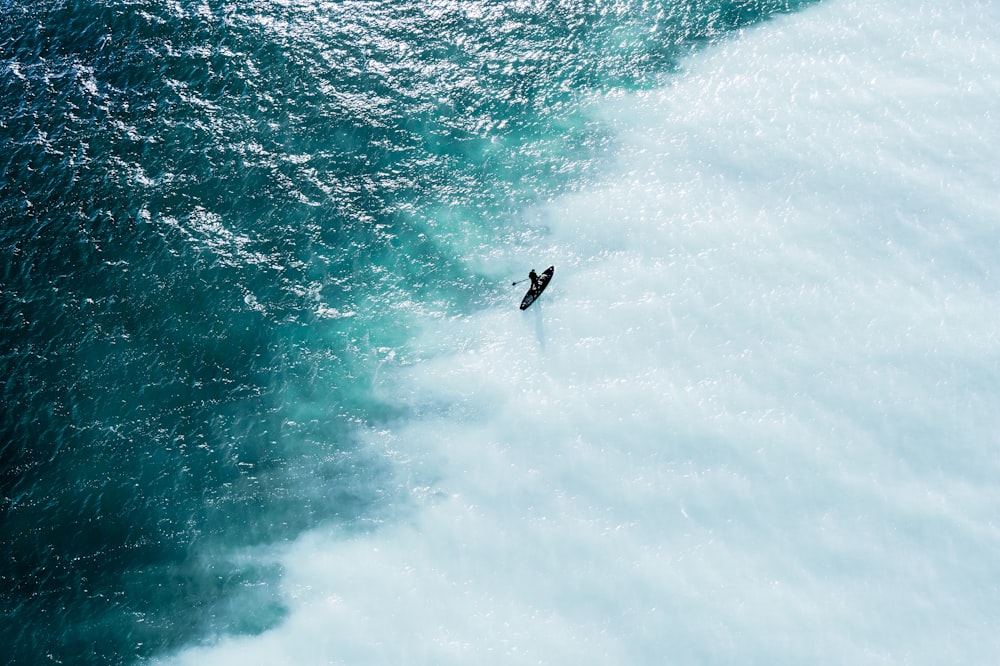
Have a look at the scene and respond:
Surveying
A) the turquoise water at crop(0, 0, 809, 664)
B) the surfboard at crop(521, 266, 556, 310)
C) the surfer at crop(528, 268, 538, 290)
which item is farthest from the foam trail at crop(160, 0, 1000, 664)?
the turquoise water at crop(0, 0, 809, 664)

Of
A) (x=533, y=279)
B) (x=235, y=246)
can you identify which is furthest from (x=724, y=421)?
(x=235, y=246)

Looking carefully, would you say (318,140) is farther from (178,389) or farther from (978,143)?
(978,143)

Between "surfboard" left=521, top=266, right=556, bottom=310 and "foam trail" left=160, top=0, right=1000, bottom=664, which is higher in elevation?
"surfboard" left=521, top=266, right=556, bottom=310

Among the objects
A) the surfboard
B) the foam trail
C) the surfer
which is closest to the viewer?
the foam trail

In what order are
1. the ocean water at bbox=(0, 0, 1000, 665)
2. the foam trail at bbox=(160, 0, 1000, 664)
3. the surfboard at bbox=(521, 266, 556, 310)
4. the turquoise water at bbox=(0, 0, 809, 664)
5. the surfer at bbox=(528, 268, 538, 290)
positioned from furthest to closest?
the surfboard at bbox=(521, 266, 556, 310) → the surfer at bbox=(528, 268, 538, 290) → the turquoise water at bbox=(0, 0, 809, 664) → the ocean water at bbox=(0, 0, 1000, 665) → the foam trail at bbox=(160, 0, 1000, 664)

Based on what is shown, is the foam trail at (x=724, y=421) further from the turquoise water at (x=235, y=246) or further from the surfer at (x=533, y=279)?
the turquoise water at (x=235, y=246)

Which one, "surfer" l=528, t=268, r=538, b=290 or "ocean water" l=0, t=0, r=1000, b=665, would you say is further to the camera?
"surfer" l=528, t=268, r=538, b=290

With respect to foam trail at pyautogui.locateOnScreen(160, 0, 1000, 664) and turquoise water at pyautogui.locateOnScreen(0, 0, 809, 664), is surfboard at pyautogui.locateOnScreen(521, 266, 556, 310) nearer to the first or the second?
foam trail at pyautogui.locateOnScreen(160, 0, 1000, 664)
